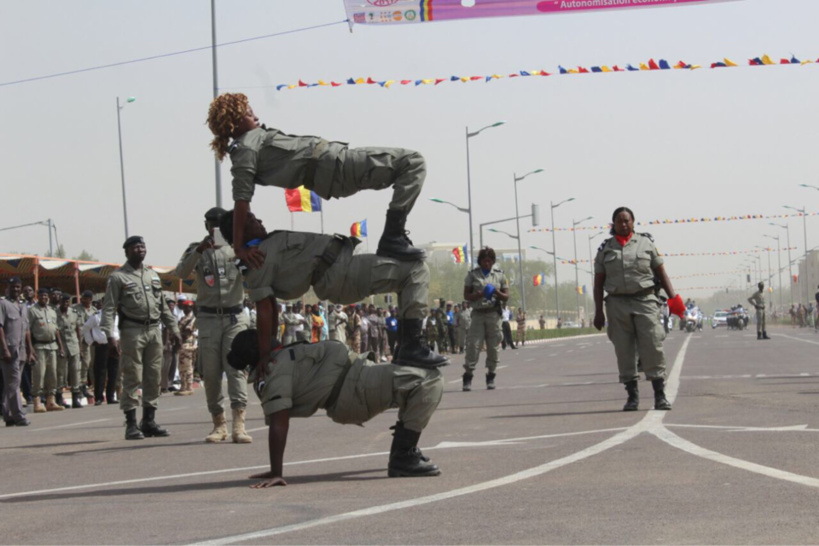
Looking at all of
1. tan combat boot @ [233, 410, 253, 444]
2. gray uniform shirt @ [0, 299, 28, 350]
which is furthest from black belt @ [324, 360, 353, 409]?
gray uniform shirt @ [0, 299, 28, 350]

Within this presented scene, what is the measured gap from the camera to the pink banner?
1983cm

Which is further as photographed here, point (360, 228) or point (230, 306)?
point (360, 228)

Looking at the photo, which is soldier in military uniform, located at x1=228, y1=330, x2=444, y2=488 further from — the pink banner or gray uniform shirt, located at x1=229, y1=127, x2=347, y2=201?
the pink banner

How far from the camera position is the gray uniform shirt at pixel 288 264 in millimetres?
7613

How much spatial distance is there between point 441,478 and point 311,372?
1006 mm

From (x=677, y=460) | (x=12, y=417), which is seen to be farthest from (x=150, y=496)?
(x=12, y=417)

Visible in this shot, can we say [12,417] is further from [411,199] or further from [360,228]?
[360,228]

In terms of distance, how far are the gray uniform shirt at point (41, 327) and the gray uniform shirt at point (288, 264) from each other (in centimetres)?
1304

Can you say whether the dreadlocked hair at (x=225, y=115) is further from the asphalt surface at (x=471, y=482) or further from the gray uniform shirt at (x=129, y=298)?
the gray uniform shirt at (x=129, y=298)

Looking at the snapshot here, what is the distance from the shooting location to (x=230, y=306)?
1124 cm

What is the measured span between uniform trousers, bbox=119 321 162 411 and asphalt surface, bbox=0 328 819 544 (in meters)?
0.50

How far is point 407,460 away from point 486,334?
10.5 m

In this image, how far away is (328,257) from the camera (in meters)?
7.57

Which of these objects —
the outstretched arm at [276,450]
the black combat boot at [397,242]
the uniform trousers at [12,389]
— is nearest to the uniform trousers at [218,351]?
the outstretched arm at [276,450]
